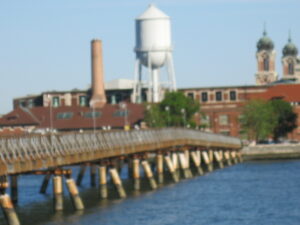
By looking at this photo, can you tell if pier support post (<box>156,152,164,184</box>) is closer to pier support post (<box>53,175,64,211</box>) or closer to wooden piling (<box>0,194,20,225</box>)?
pier support post (<box>53,175,64,211</box>)

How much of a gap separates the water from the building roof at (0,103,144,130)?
8127 cm

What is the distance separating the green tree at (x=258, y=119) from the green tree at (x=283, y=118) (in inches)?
122

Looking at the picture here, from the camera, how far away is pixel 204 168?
127438 mm

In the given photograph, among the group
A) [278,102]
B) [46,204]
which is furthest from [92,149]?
[278,102]

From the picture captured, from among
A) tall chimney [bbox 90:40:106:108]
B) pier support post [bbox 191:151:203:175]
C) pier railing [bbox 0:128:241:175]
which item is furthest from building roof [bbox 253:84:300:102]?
pier railing [bbox 0:128:241:175]

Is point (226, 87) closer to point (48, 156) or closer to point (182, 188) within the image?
point (182, 188)

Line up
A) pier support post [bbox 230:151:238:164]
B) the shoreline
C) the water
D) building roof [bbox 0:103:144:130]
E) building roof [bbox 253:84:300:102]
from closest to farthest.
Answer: the water → pier support post [bbox 230:151:238:164] → the shoreline → building roof [bbox 0:103:144:130] → building roof [bbox 253:84:300:102]

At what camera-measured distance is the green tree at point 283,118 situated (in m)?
184

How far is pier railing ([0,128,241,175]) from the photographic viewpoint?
6347cm

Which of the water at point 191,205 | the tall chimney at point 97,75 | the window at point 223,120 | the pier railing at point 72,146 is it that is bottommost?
the water at point 191,205

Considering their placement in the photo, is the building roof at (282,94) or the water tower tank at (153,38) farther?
the building roof at (282,94)

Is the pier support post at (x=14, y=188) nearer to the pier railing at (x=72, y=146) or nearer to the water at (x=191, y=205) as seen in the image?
the water at (x=191, y=205)

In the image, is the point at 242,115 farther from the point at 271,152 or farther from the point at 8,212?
the point at 8,212

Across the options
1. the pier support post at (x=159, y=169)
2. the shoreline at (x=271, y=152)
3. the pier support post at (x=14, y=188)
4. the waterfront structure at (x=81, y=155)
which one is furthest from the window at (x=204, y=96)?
the pier support post at (x=14, y=188)
